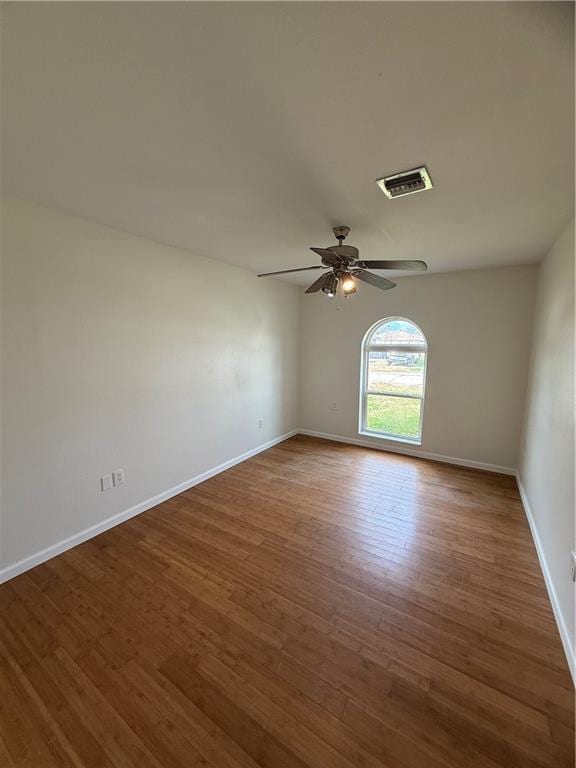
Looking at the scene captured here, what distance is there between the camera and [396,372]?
175 inches

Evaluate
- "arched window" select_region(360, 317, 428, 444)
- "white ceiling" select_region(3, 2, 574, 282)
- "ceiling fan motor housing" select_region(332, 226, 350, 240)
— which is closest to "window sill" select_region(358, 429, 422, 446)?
"arched window" select_region(360, 317, 428, 444)

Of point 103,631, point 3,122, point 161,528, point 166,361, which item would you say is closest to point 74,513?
point 161,528

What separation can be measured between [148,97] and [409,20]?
0.93m

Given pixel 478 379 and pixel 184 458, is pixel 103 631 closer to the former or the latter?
pixel 184 458

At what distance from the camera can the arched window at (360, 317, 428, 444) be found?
4250mm

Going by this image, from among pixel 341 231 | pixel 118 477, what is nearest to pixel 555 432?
pixel 341 231

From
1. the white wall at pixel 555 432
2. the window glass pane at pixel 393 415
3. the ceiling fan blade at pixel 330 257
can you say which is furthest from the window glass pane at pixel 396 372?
the ceiling fan blade at pixel 330 257

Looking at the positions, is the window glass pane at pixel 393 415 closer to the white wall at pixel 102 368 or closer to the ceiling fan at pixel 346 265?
the white wall at pixel 102 368

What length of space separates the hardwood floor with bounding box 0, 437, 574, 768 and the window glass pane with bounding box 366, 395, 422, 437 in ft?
5.59

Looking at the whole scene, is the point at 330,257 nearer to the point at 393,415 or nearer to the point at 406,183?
the point at 406,183

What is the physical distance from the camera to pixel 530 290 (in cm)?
337

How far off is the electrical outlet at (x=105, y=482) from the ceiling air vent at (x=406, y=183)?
9.67 ft

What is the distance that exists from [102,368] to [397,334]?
368 centimetres

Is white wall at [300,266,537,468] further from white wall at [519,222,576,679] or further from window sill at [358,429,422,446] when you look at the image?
white wall at [519,222,576,679]
